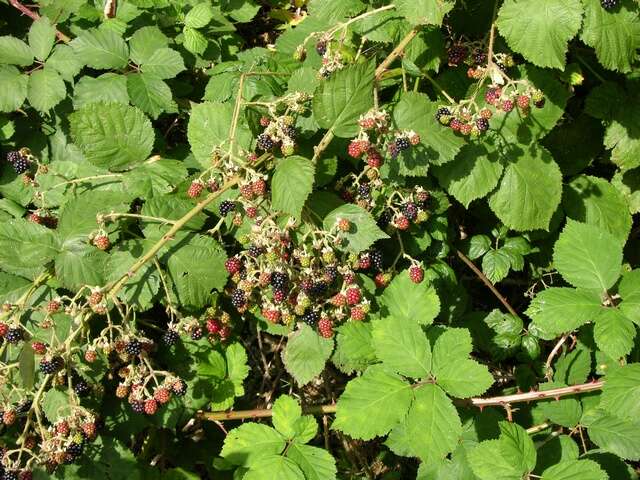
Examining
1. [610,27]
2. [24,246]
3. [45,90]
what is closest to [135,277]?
[24,246]

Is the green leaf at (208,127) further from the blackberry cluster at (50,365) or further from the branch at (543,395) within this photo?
the branch at (543,395)

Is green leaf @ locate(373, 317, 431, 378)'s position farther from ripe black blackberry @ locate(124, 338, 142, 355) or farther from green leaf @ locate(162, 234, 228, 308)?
ripe black blackberry @ locate(124, 338, 142, 355)

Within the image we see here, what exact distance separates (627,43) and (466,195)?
0.84 metres

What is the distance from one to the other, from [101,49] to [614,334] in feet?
8.06

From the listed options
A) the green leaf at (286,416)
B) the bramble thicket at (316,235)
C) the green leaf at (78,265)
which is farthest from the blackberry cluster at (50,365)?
the green leaf at (286,416)

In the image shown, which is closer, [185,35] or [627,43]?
[627,43]

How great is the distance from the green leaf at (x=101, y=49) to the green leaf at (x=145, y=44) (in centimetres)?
5

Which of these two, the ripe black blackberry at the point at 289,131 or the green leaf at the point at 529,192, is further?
the green leaf at the point at 529,192

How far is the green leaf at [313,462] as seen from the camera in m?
2.40

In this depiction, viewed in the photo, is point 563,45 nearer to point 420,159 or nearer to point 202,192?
point 420,159

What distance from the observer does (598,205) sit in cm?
310

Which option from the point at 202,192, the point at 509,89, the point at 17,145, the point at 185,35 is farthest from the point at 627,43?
the point at 17,145

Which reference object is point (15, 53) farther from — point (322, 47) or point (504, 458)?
point (504, 458)

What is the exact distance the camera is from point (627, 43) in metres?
2.48
